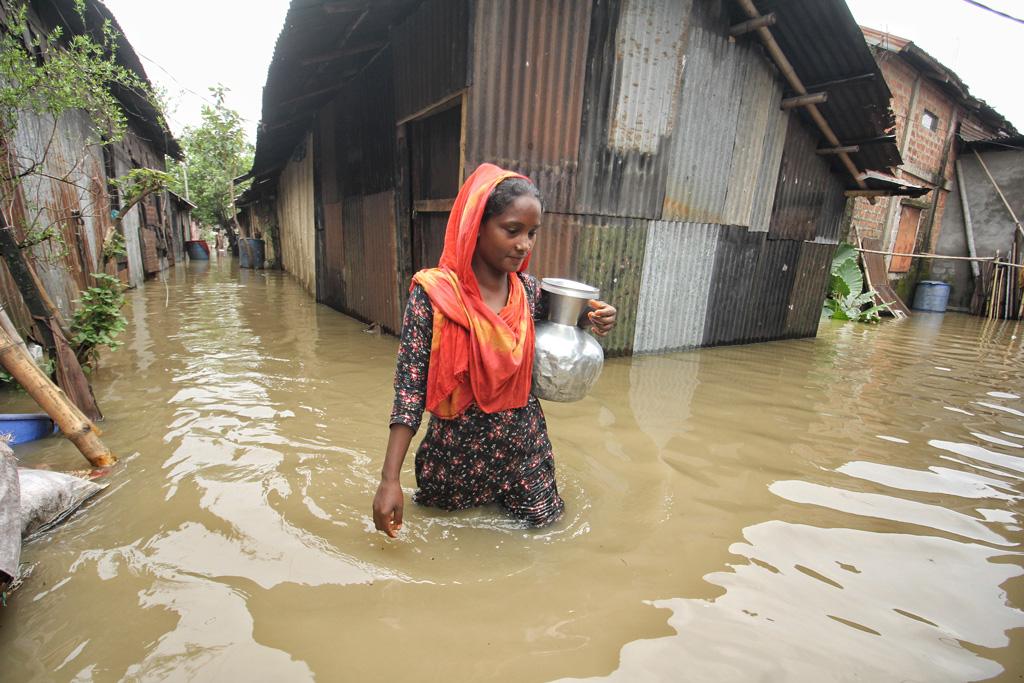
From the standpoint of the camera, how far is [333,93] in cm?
773

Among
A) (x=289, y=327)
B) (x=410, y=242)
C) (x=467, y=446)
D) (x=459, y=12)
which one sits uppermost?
(x=459, y=12)

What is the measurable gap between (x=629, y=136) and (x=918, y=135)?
12.1 meters

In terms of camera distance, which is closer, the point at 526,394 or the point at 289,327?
the point at 526,394

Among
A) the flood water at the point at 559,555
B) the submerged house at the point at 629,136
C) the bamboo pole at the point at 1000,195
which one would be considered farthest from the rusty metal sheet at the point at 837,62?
the bamboo pole at the point at 1000,195

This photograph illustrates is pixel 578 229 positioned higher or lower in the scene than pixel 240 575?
higher

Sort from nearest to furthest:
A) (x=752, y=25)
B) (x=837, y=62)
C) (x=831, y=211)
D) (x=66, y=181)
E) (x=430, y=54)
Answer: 1. (x=66, y=181)
2. (x=430, y=54)
3. (x=752, y=25)
4. (x=837, y=62)
5. (x=831, y=211)

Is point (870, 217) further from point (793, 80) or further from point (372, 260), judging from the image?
point (372, 260)

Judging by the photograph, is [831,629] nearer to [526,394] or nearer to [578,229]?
[526,394]

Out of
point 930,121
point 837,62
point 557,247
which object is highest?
point 930,121

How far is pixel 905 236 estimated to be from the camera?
1358 centimetres

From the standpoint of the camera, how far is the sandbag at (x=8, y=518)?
5.03 feet

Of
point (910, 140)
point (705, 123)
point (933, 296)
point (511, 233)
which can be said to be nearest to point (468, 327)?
point (511, 233)

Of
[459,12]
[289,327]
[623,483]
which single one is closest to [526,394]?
[623,483]

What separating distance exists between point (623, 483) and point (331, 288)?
304 inches
